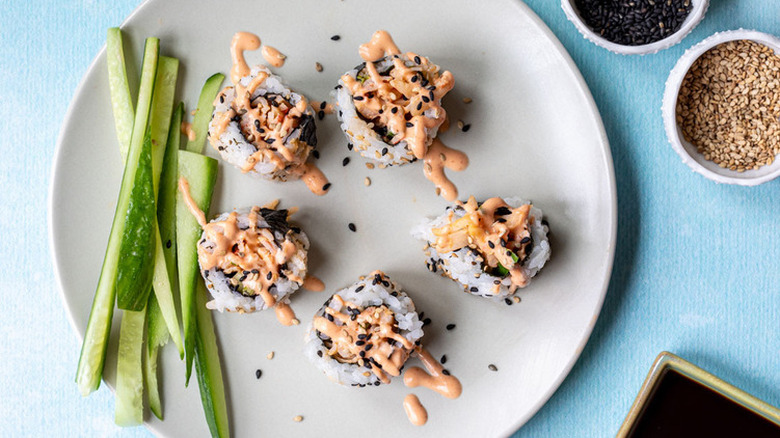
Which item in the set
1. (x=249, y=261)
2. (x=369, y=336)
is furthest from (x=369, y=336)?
(x=249, y=261)

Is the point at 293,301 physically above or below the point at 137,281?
above

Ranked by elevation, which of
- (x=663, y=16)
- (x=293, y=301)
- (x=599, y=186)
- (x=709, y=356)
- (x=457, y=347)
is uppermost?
(x=663, y=16)

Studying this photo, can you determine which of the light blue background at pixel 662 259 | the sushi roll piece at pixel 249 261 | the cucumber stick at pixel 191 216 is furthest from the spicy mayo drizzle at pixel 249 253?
the light blue background at pixel 662 259

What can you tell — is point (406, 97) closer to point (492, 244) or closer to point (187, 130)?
point (492, 244)

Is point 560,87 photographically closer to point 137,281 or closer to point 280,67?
point 280,67

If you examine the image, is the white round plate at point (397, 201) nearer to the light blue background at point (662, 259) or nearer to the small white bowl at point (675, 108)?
the light blue background at point (662, 259)

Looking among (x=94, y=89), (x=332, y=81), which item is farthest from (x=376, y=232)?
(x=94, y=89)

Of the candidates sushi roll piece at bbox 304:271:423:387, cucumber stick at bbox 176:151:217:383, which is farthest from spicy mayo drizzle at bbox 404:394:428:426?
cucumber stick at bbox 176:151:217:383

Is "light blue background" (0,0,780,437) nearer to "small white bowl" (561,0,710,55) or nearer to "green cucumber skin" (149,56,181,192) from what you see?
"small white bowl" (561,0,710,55)
